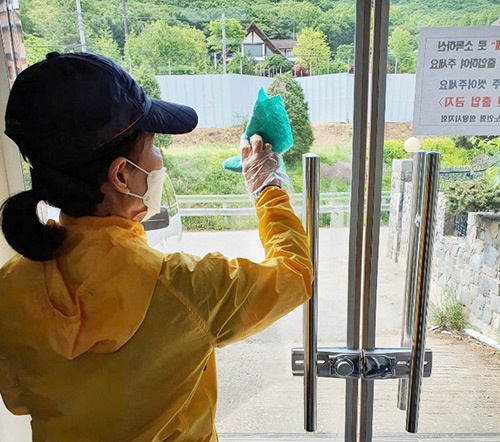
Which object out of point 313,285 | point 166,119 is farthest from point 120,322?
point 313,285

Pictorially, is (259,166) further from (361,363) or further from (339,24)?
(361,363)

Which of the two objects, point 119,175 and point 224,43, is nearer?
point 119,175

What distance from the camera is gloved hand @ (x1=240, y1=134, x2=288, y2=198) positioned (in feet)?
3.10

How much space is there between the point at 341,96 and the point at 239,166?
0.89 ft

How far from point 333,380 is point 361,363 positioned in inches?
5.3

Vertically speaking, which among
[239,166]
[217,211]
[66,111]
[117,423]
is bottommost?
[117,423]

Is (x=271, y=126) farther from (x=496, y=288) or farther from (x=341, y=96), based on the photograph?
(x=496, y=288)

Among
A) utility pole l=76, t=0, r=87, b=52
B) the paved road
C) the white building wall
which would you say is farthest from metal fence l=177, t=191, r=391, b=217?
utility pole l=76, t=0, r=87, b=52

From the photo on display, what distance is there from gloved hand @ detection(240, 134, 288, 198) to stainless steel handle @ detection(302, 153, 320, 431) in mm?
59

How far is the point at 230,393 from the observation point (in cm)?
128

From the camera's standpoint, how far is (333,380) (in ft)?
4.15

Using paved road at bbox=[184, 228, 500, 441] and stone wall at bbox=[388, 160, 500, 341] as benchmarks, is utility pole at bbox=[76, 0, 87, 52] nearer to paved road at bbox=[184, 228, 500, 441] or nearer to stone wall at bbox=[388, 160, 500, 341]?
paved road at bbox=[184, 228, 500, 441]

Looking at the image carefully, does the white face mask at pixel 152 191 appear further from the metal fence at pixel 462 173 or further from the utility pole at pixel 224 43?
the metal fence at pixel 462 173

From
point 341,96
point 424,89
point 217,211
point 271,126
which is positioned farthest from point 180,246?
point 424,89
